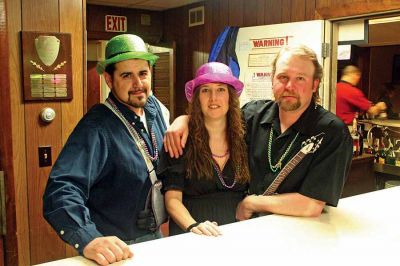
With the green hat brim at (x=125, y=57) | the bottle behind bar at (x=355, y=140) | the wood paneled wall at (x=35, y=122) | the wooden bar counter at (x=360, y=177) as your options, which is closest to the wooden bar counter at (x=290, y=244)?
the green hat brim at (x=125, y=57)

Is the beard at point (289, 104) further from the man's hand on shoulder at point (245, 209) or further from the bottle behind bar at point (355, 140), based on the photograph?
the bottle behind bar at point (355, 140)

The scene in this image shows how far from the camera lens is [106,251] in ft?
3.74

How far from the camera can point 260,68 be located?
3984 millimetres

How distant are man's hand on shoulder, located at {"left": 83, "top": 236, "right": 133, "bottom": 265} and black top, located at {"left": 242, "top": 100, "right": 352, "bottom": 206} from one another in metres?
0.70

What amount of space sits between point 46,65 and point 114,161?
1172 mm

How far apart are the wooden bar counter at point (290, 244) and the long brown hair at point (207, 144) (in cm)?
28

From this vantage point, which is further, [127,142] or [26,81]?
[26,81]

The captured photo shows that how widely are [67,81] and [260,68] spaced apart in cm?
200

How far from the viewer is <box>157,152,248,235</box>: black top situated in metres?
1.69

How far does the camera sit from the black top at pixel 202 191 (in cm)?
169

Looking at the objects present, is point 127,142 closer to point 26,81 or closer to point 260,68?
point 26,81

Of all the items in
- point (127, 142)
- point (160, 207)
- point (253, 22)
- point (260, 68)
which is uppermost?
point (253, 22)

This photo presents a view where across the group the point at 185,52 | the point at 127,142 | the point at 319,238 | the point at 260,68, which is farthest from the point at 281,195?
the point at 185,52

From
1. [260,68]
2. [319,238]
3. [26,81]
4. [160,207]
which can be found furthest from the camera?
[260,68]
